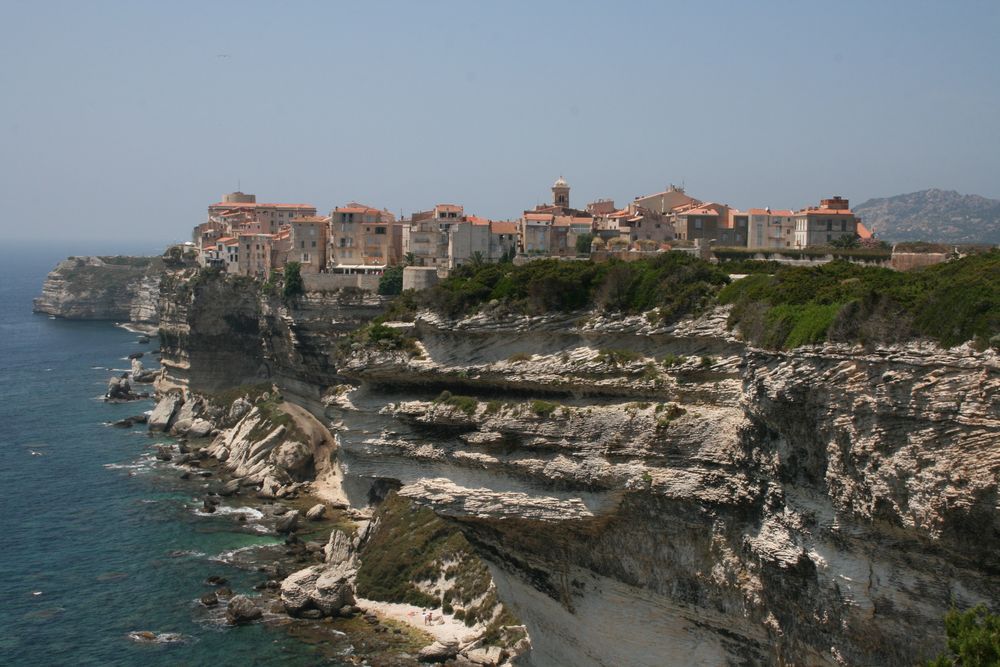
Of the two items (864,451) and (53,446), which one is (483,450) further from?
(53,446)

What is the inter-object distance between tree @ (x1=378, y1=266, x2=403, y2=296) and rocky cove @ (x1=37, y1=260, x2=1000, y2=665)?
51.8 ft

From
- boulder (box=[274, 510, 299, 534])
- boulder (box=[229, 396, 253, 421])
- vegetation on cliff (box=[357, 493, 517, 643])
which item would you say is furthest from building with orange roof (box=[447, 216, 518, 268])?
vegetation on cliff (box=[357, 493, 517, 643])

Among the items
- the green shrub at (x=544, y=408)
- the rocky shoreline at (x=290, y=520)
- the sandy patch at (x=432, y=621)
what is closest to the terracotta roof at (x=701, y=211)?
the rocky shoreline at (x=290, y=520)

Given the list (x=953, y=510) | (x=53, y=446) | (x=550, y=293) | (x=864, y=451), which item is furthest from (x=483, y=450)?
(x=53, y=446)

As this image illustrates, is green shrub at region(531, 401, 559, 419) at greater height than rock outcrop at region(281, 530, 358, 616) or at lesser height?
greater

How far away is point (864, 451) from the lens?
1955 centimetres

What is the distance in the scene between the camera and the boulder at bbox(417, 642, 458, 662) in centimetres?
2844

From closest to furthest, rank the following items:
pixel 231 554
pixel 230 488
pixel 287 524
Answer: pixel 231 554 → pixel 287 524 → pixel 230 488

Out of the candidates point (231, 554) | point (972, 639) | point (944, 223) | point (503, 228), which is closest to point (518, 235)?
point (503, 228)

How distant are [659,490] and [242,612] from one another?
13.7 meters

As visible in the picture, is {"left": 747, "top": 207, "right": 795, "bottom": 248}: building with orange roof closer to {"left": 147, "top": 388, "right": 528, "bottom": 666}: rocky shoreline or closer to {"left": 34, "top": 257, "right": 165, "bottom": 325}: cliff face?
{"left": 147, "top": 388, "right": 528, "bottom": 666}: rocky shoreline

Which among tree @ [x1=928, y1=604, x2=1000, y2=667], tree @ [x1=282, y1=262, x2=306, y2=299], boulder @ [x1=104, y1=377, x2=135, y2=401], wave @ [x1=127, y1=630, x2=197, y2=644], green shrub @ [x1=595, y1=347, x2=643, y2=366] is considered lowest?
wave @ [x1=127, y1=630, x2=197, y2=644]

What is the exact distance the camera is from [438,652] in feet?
93.5

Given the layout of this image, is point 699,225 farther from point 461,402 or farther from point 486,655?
point 486,655
